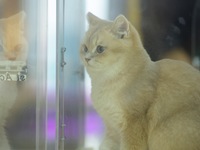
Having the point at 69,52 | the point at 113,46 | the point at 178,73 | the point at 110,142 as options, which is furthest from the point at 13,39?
the point at 178,73

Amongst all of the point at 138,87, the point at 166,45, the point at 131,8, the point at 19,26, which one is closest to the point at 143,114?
the point at 138,87

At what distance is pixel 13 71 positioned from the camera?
4.56 ft

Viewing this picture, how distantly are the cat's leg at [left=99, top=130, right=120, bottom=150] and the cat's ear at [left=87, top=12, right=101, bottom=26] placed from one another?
41 centimetres

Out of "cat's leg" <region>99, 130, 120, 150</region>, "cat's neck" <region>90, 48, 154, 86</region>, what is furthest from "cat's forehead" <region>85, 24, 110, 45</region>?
"cat's leg" <region>99, 130, 120, 150</region>

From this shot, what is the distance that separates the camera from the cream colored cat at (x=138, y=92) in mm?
1180

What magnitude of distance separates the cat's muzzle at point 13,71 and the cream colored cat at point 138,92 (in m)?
0.28

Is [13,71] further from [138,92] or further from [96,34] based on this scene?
[138,92]

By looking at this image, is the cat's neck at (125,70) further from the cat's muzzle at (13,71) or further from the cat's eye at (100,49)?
the cat's muzzle at (13,71)

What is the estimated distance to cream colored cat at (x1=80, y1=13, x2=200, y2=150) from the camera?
118 centimetres

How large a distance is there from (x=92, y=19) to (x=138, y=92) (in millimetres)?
335

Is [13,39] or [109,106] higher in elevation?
[13,39]

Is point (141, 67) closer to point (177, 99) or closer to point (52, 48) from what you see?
point (177, 99)

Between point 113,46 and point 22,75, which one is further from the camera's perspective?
point 22,75

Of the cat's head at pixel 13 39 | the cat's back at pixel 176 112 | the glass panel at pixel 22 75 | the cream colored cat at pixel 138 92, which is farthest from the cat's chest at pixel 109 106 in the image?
the cat's head at pixel 13 39
